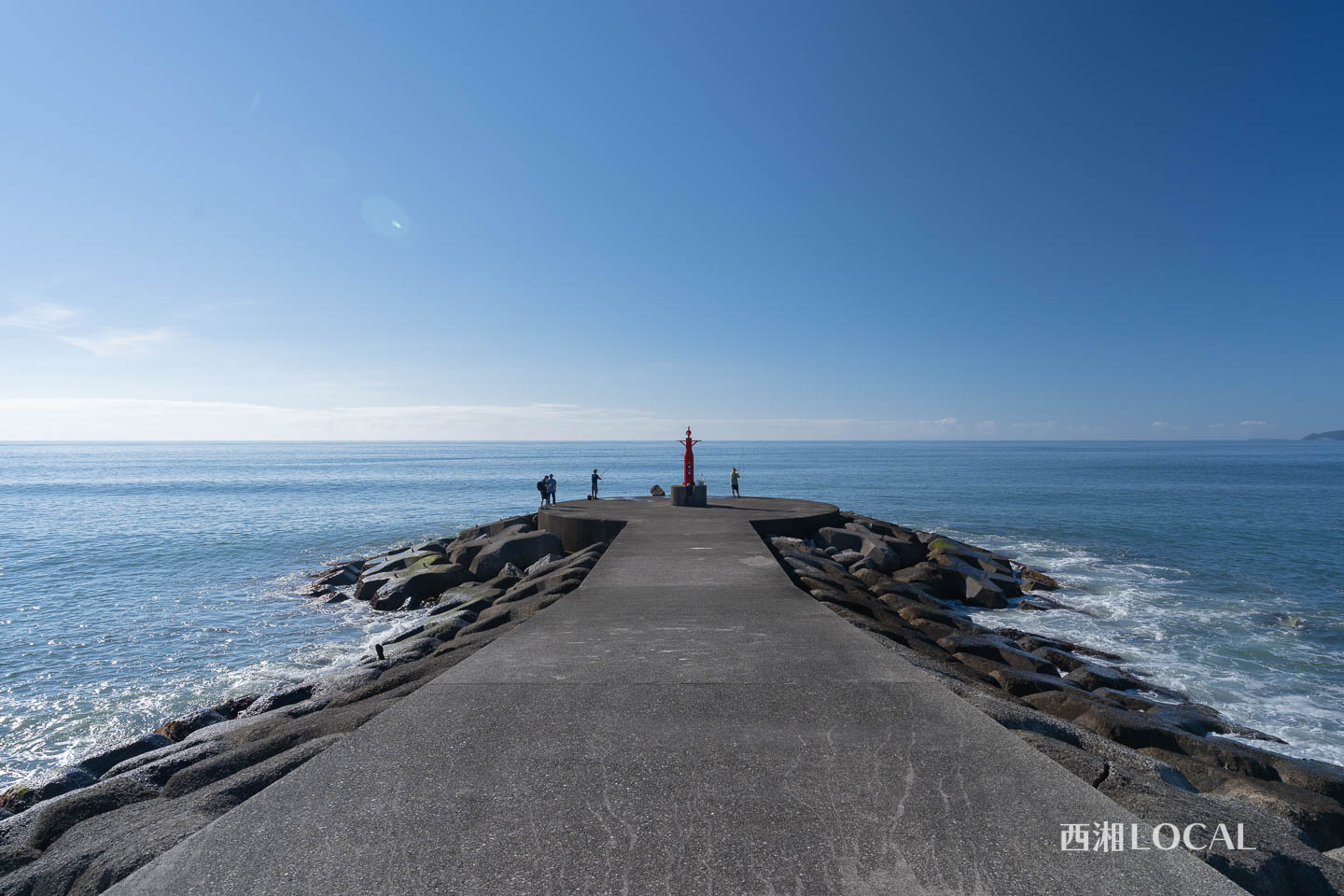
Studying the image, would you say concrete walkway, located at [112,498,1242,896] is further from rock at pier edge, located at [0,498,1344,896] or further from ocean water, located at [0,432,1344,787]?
ocean water, located at [0,432,1344,787]

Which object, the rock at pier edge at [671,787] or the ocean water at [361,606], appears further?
the ocean water at [361,606]

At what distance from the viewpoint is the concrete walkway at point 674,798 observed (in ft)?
9.66

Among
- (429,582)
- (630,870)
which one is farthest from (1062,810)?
(429,582)

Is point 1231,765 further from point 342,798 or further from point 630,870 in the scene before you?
point 342,798

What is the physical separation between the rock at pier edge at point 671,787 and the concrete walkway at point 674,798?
15 mm

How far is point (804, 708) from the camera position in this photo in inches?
187

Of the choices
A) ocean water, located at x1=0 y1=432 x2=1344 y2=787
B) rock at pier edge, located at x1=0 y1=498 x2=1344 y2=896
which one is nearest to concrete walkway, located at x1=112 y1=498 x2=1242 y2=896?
rock at pier edge, located at x1=0 y1=498 x2=1344 y2=896

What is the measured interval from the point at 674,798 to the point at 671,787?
0.11 metres

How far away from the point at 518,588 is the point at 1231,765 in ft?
31.8

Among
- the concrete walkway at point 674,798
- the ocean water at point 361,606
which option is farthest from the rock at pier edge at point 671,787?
the ocean water at point 361,606

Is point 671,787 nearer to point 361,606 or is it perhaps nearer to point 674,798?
point 674,798

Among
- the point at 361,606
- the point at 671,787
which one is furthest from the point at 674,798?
the point at 361,606

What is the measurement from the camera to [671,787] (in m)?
3.65

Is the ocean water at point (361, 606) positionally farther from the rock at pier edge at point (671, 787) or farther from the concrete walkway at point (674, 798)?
the concrete walkway at point (674, 798)
